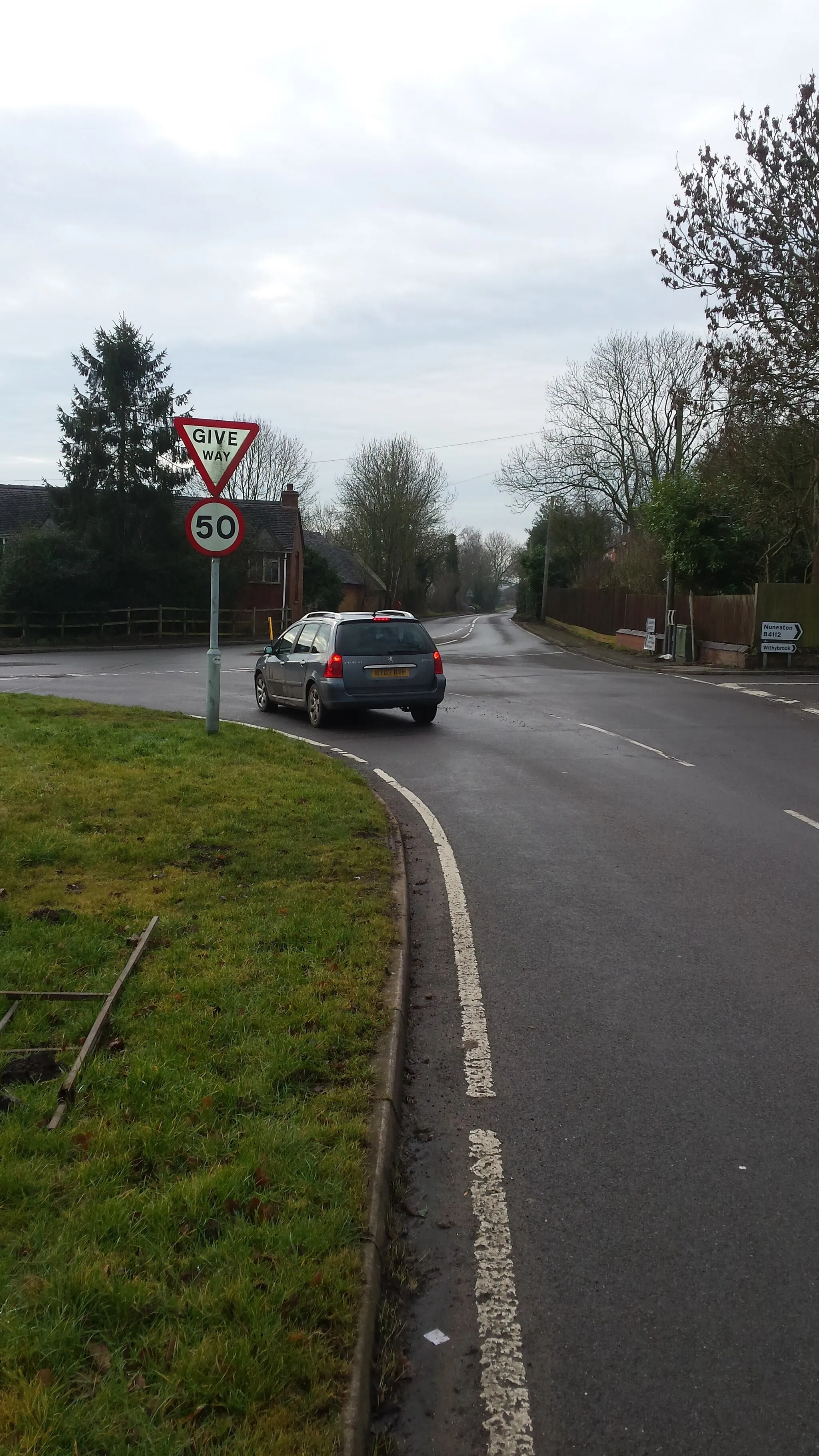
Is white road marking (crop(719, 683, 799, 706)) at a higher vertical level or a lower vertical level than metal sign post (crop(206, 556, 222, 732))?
lower

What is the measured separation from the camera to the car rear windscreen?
14625mm

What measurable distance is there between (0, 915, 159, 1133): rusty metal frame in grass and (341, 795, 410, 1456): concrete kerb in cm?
105

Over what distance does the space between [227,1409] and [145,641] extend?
42.2 meters

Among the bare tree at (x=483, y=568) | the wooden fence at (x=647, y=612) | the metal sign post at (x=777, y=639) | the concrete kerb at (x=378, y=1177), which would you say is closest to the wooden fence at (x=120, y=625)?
the wooden fence at (x=647, y=612)

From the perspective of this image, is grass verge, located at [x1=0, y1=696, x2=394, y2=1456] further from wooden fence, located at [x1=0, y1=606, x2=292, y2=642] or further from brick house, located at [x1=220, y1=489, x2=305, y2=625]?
brick house, located at [x1=220, y1=489, x2=305, y2=625]

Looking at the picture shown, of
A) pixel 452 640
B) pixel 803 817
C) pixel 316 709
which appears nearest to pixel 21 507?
pixel 452 640

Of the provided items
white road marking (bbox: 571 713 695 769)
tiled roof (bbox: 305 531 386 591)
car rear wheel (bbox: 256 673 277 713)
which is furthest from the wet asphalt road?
tiled roof (bbox: 305 531 386 591)

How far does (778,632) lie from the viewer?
28266 millimetres

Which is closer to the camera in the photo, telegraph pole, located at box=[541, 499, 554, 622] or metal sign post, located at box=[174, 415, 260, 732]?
metal sign post, located at box=[174, 415, 260, 732]

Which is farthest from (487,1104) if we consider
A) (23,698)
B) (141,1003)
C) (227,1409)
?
(23,698)

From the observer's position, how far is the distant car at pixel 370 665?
1461cm

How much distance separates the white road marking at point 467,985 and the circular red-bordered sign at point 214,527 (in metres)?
4.15

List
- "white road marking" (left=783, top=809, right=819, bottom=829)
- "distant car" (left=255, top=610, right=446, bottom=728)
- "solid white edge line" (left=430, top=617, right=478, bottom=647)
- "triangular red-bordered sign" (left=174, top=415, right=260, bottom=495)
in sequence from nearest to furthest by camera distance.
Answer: "white road marking" (left=783, top=809, right=819, bottom=829) < "triangular red-bordered sign" (left=174, top=415, right=260, bottom=495) < "distant car" (left=255, top=610, right=446, bottom=728) < "solid white edge line" (left=430, top=617, right=478, bottom=647)

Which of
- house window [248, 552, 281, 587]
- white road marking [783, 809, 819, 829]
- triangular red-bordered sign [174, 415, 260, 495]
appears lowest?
white road marking [783, 809, 819, 829]
